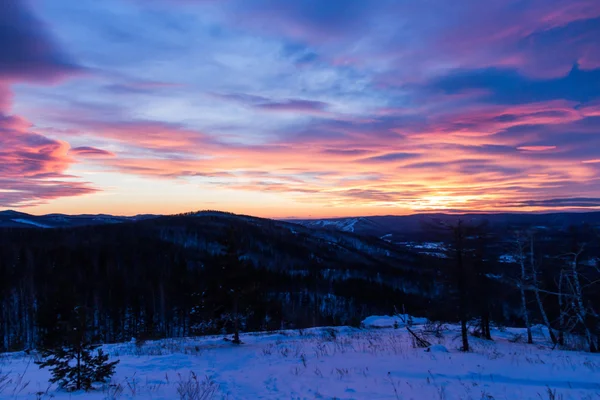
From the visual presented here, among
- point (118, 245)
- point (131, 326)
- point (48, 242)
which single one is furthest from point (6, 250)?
point (131, 326)

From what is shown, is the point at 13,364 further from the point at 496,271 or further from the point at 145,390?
the point at 496,271

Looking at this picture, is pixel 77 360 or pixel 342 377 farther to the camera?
pixel 342 377

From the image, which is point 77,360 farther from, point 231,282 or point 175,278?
Answer: point 175,278

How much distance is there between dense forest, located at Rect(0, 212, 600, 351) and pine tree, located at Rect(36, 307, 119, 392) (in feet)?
1.17

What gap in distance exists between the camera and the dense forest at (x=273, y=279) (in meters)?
15.4

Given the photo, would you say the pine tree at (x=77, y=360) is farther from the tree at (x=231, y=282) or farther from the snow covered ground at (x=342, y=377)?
the tree at (x=231, y=282)

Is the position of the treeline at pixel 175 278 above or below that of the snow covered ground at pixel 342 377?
below

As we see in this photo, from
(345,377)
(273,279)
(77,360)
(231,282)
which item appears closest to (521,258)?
(345,377)

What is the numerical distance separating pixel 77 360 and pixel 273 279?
107 metres

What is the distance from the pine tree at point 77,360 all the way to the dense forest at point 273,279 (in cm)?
36

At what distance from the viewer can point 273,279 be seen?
11206 cm

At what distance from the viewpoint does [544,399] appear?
6.79 metres

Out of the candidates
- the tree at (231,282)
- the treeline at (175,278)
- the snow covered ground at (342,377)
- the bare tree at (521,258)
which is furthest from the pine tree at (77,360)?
the bare tree at (521,258)

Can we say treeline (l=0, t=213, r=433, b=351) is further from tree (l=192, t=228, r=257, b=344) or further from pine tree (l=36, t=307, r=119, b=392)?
pine tree (l=36, t=307, r=119, b=392)
